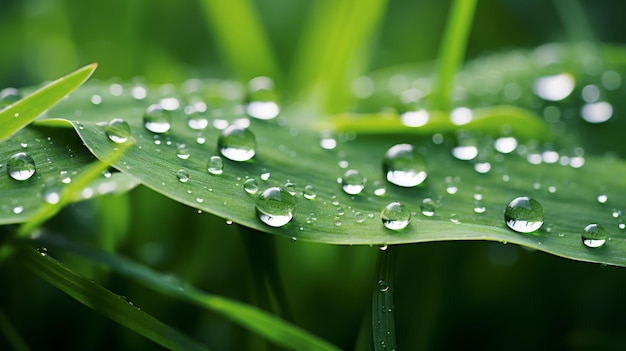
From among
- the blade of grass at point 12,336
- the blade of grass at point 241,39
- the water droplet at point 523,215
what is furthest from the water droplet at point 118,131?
the blade of grass at point 241,39

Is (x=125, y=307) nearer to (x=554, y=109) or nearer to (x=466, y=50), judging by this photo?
(x=554, y=109)

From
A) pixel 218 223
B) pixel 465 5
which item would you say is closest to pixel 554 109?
pixel 465 5

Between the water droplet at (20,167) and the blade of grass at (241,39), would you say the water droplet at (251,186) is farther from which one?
the blade of grass at (241,39)

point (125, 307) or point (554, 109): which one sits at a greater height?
point (554, 109)

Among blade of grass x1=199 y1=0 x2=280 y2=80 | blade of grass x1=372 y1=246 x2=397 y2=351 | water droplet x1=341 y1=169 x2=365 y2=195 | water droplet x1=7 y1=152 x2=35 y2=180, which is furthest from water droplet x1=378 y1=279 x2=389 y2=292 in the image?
blade of grass x1=199 y1=0 x2=280 y2=80

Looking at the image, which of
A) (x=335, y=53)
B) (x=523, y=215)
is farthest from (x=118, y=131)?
(x=335, y=53)
